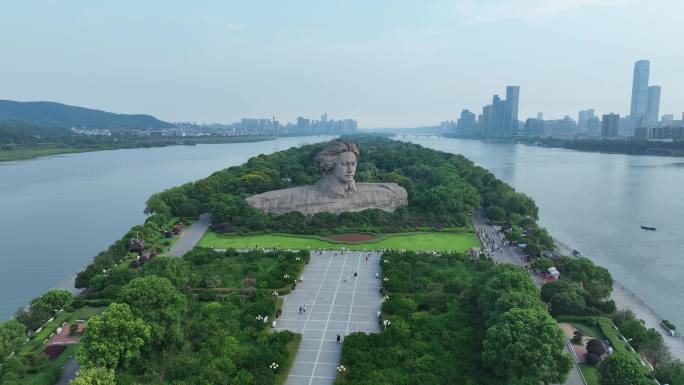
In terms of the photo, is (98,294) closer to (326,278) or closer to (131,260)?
(131,260)

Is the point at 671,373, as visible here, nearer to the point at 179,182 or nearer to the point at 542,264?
the point at 542,264

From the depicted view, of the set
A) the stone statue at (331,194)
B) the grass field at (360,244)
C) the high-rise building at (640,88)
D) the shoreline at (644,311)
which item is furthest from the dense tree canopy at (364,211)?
the high-rise building at (640,88)

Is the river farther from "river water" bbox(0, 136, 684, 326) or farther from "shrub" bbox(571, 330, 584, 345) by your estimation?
"shrub" bbox(571, 330, 584, 345)

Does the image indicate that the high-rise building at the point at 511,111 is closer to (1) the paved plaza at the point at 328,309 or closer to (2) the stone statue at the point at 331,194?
(2) the stone statue at the point at 331,194

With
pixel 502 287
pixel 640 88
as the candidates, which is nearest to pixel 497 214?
pixel 502 287

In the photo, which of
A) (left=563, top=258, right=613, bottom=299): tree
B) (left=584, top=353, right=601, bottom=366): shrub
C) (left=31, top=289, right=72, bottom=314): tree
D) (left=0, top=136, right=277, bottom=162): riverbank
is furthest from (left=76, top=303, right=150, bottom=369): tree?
(left=0, top=136, right=277, bottom=162): riverbank

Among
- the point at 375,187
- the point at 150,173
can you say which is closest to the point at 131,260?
the point at 375,187
